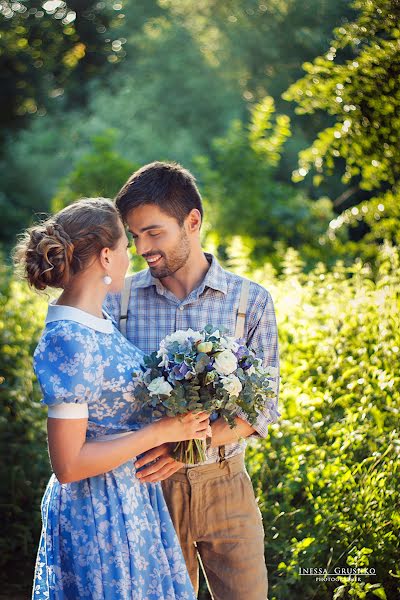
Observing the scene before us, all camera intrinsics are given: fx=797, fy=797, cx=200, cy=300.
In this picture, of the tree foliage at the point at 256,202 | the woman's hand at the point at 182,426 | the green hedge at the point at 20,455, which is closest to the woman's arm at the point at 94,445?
the woman's hand at the point at 182,426

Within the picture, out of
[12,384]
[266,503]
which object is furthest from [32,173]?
[266,503]

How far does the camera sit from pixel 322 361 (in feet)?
15.7

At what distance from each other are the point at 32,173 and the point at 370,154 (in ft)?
61.5

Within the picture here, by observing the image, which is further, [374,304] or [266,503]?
[374,304]

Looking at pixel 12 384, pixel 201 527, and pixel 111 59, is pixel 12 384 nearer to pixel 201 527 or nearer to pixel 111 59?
pixel 201 527

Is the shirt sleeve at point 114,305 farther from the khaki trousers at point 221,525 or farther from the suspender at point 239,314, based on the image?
the khaki trousers at point 221,525

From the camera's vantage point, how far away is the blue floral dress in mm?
→ 2576

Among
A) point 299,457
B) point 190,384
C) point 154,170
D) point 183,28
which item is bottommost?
point 183,28

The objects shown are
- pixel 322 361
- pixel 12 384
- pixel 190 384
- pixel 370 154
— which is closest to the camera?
pixel 190 384

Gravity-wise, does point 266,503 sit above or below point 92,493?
below

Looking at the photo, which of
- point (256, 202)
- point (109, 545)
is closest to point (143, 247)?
point (109, 545)

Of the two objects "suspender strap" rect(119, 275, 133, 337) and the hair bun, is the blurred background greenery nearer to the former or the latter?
"suspender strap" rect(119, 275, 133, 337)

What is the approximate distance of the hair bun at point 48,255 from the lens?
2666mm

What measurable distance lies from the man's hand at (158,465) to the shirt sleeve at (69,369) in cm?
31
